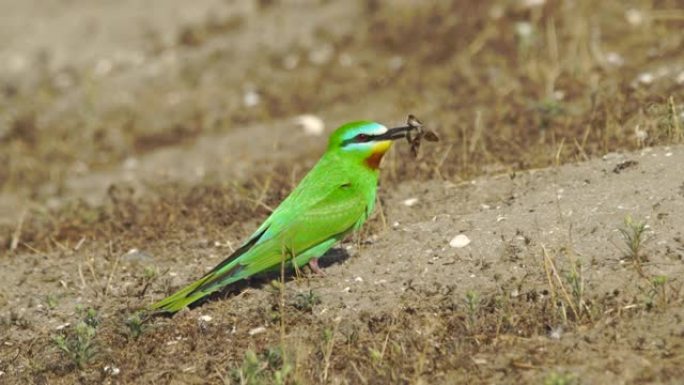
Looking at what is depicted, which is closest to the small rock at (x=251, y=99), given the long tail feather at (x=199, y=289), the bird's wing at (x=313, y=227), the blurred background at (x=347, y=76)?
the blurred background at (x=347, y=76)

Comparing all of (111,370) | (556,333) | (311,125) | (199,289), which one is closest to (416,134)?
(199,289)

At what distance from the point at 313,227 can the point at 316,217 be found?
5cm

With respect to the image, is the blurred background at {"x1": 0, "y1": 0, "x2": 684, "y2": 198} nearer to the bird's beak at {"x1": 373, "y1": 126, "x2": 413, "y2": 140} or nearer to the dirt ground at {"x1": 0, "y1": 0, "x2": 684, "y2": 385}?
the dirt ground at {"x1": 0, "y1": 0, "x2": 684, "y2": 385}

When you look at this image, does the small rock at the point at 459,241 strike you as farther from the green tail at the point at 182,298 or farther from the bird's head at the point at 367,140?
the green tail at the point at 182,298

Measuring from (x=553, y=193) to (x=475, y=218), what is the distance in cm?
47

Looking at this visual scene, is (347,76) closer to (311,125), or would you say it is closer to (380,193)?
(311,125)

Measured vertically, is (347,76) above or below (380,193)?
below

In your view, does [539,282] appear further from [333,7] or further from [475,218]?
[333,7]

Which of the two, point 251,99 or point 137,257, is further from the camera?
point 251,99

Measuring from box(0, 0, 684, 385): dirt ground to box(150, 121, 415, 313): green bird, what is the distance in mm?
156

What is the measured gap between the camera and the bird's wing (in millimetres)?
5504

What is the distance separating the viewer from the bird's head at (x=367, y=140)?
5.70m

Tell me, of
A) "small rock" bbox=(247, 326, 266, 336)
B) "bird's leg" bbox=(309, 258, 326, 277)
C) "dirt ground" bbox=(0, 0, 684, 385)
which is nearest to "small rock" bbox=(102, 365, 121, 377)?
"dirt ground" bbox=(0, 0, 684, 385)

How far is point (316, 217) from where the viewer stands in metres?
5.57
